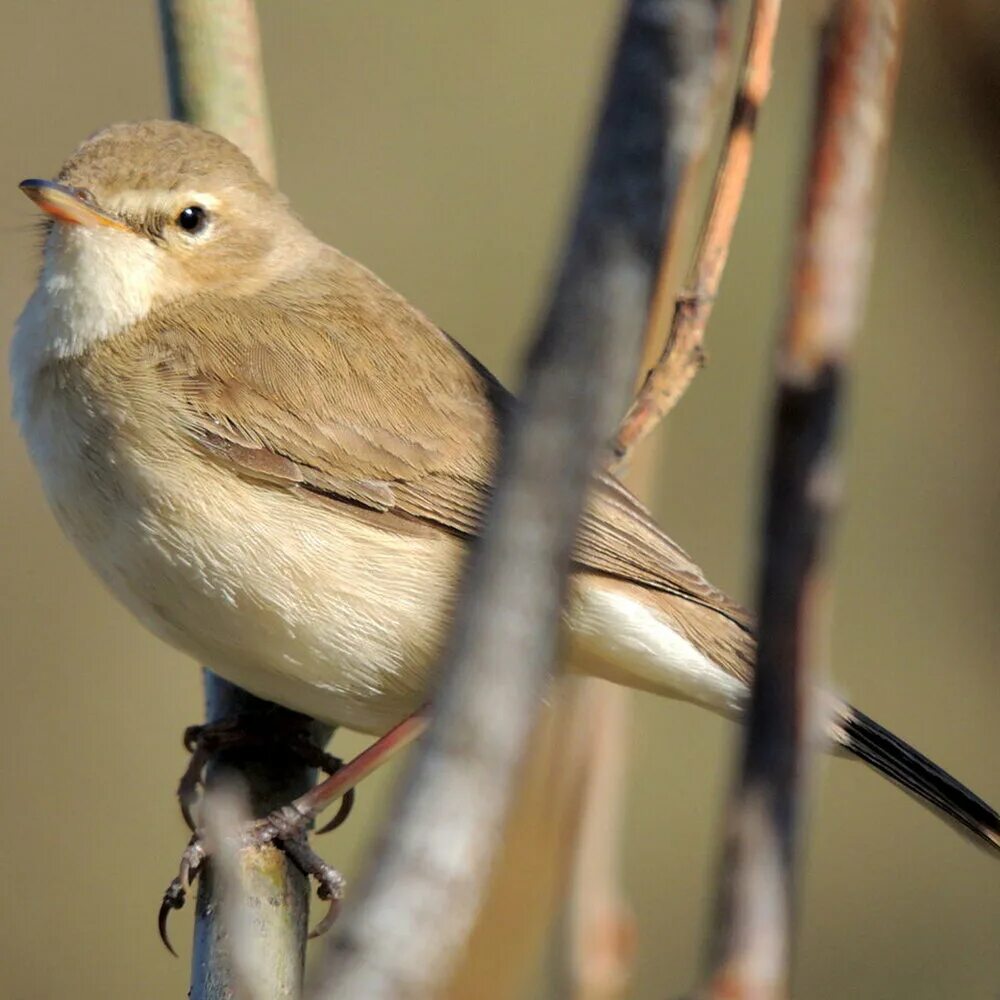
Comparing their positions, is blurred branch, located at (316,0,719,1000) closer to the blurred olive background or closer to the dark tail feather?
the dark tail feather

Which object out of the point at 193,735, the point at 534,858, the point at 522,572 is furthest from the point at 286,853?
the point at 522,572

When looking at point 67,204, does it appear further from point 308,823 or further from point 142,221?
point 308,823

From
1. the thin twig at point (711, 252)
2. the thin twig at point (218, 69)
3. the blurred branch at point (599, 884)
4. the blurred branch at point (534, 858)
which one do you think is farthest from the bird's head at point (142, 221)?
the blurred branch at point (534, 858)

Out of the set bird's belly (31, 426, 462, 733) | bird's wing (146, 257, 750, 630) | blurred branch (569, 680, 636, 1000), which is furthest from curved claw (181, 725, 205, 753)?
blurred branch (569, 680, 636, 1000)

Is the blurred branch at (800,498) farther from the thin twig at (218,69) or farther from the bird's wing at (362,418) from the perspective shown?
the thin twig at (218,69)

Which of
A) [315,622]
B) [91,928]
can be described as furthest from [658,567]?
[91,928]

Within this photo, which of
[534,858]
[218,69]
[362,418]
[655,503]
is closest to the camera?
[534,858]
